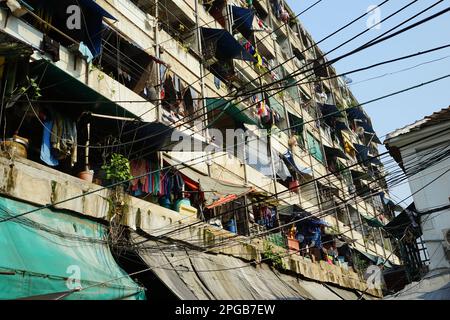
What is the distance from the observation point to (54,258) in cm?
677

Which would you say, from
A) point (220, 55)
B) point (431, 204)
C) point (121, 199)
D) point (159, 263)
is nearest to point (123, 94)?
point (121, 199)

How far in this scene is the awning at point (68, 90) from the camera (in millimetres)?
8156

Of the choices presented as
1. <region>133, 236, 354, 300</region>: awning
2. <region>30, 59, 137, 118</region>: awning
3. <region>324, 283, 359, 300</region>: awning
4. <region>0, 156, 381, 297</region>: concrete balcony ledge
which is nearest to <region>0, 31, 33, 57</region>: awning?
<region>30, 59, 137, 118</region>: awning

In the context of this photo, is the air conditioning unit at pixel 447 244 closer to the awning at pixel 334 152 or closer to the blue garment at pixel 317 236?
the blue garment at pixel 317 236

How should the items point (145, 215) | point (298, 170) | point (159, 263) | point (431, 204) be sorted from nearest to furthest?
point (159, 263), point (145, 215), point (431, 204), point (298, 170)

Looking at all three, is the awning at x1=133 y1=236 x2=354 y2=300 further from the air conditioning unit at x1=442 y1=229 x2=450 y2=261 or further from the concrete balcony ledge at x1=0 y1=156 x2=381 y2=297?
the air conditioning unit at x1=442 y1=229 x2=450 y2=261

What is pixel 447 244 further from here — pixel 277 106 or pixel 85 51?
pixel 277 106

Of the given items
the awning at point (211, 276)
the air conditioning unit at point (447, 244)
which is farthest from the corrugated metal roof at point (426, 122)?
the awning at point (211, 276)

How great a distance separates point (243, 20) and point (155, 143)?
38.0ft

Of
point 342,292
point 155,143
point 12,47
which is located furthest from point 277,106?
point 12,47

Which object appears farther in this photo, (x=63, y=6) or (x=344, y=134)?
(x=344, y=134)

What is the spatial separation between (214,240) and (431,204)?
660cm
